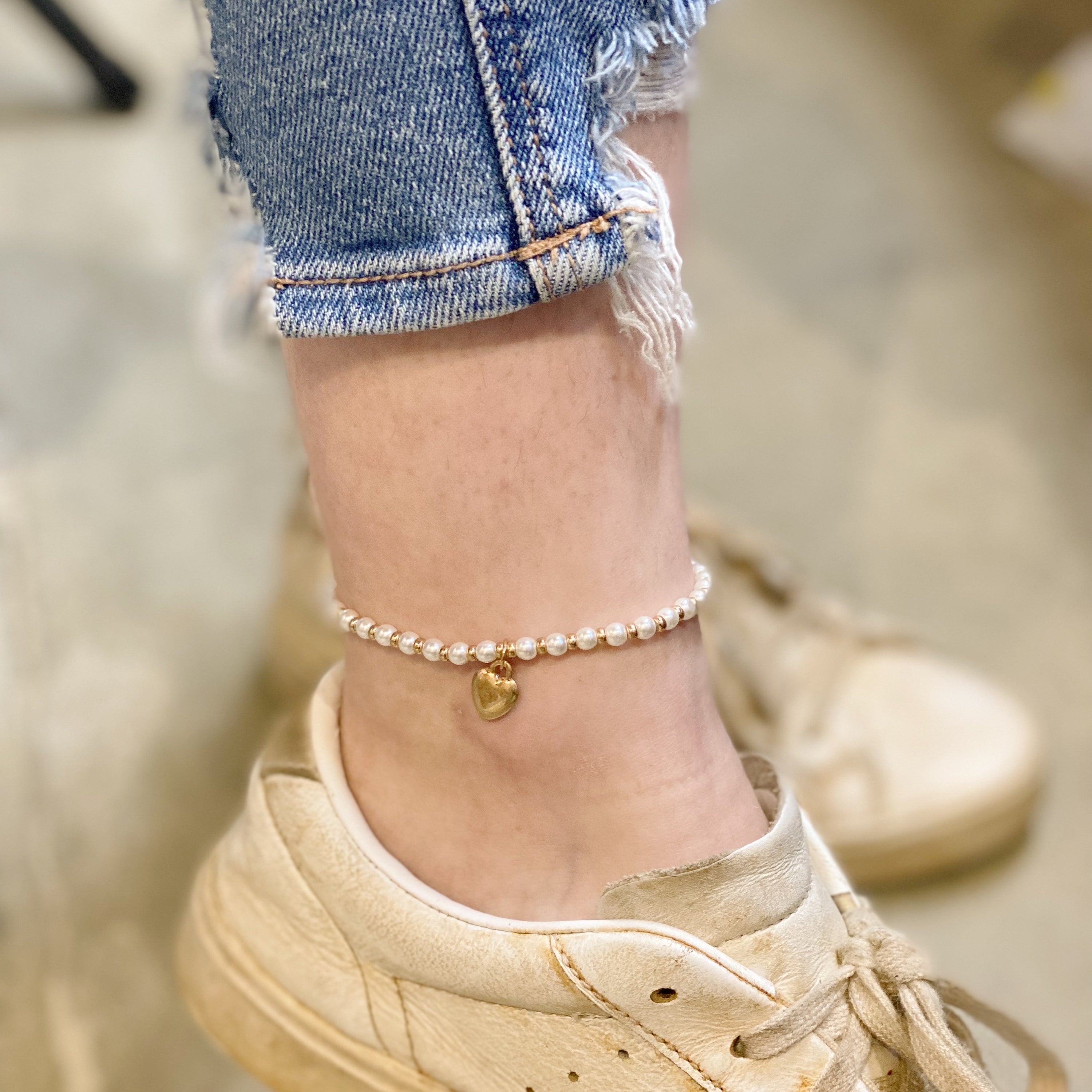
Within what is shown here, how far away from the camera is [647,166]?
0.41 metres

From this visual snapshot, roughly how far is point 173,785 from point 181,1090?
10.2 inches

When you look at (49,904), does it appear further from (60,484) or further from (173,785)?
(60,484)

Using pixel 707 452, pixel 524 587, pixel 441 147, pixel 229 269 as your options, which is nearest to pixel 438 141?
pixel 441 147

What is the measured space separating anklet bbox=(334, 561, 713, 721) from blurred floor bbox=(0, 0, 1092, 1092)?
1.19 feet

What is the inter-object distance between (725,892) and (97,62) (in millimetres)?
1505

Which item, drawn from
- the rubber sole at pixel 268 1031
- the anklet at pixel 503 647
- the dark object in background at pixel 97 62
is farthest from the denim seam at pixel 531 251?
the dark object in background at pixel 97 62

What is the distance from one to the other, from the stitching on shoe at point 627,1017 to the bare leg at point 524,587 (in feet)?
0.10

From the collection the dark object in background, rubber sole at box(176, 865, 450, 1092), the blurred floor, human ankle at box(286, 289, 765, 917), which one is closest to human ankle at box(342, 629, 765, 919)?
human ankle at box(286, 289, 765, 917)

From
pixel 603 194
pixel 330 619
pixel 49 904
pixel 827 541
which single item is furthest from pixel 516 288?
pixel 827 541

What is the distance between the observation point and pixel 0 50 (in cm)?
166

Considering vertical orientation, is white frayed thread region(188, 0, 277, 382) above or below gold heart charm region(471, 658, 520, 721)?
above

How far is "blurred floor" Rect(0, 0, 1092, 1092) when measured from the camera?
0.82 m

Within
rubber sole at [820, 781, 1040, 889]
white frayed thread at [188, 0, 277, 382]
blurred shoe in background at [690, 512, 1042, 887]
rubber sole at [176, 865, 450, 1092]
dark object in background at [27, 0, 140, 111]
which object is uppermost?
dark object in background at [27, 0, 140, 111]

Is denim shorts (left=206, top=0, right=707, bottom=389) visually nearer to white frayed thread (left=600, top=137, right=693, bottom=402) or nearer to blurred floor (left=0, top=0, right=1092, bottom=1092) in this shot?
white frayed thread (left=600, top=137, right=693, bottom=402)
